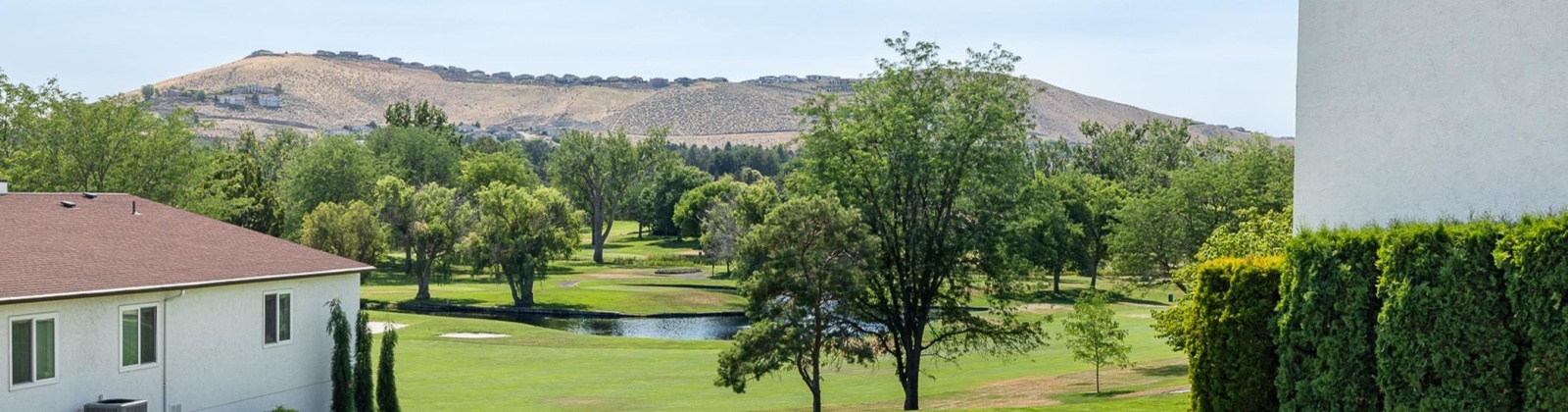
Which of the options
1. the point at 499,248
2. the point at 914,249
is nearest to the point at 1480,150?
the point at 914,249

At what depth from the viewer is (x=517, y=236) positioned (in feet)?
221

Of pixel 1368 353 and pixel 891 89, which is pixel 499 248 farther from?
pixel 1368 353

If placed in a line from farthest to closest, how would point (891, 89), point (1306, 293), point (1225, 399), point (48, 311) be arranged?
point (891, 89), point (48, 311), point (1225, 399), point (1306, 293)

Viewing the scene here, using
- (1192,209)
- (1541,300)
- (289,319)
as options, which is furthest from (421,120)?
(1541,300)

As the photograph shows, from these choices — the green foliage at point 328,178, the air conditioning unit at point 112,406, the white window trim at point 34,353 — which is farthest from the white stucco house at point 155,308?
the green foliage at point 328,178

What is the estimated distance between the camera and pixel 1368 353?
14516 mm

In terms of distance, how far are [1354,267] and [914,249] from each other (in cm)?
1946

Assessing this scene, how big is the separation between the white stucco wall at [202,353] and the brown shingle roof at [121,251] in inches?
11.4

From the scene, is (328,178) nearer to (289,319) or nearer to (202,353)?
(289,319)

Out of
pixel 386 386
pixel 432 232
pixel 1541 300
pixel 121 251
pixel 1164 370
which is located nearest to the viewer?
pixel 1541 300

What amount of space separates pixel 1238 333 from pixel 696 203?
9306cm

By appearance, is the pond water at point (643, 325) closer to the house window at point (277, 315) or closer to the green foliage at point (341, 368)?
the green foliage at point (341, 368)

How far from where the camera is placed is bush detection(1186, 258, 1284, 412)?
1639 cm

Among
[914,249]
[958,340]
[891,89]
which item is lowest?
[958,340]
